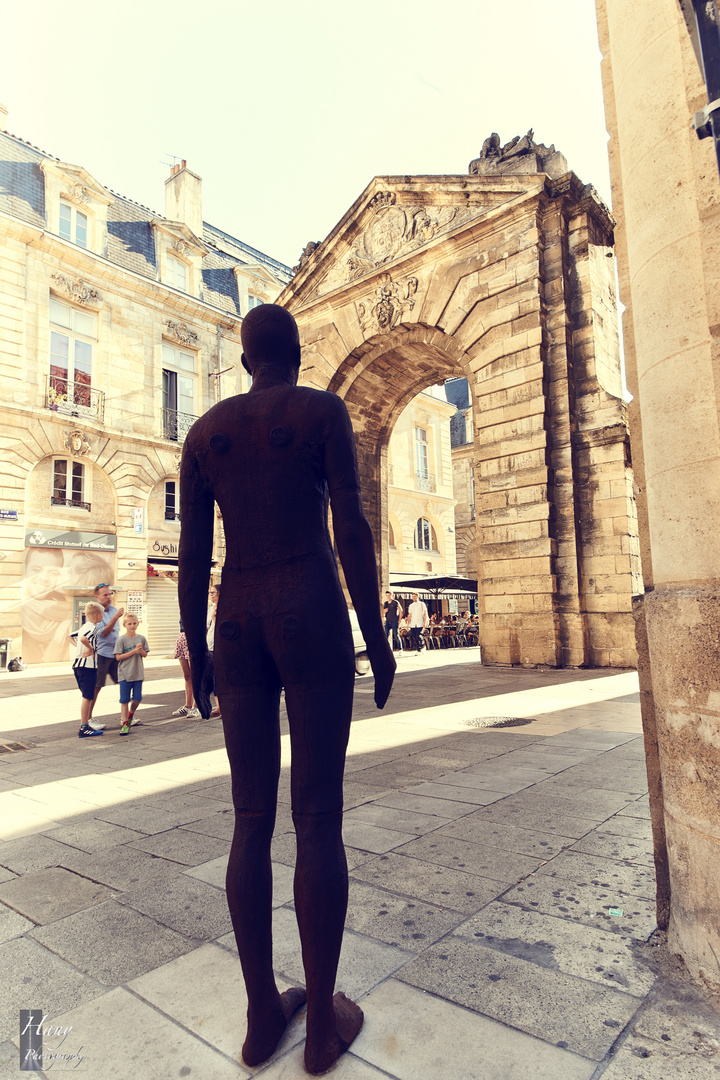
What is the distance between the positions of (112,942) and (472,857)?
64.9 inches

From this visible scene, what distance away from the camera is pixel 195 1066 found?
175 cm

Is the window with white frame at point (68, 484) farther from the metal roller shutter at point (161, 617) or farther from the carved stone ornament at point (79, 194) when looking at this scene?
the carved stone ornament at point (79, 194)

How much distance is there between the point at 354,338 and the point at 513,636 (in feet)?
26.5

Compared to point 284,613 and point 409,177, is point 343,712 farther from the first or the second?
point 409,177

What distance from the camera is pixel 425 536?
31469 mm

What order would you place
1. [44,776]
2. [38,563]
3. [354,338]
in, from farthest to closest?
1. [38,563]
2. [354,338]
3. [44,776]

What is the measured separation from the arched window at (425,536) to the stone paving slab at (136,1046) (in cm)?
2895

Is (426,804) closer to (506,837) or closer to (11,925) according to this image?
(506,837)

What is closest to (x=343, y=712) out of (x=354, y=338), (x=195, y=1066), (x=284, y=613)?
(x=284, y=613)

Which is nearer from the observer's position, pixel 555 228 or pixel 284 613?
pixel 284 613

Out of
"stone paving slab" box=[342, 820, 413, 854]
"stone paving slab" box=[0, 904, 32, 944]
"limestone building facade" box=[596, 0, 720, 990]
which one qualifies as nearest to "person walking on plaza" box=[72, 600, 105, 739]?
"stone paving slab" box=[342, 820, 413, 854]

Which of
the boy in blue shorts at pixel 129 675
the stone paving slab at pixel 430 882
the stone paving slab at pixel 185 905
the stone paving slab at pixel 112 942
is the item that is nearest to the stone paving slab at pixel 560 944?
the stone paving slab at pixel 430 882

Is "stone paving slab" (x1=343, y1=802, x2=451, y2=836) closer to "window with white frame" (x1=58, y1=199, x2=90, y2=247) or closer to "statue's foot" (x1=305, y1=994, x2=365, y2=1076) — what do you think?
"statue's foot" (x1=305, y1=994, x2=365, y2=1076)

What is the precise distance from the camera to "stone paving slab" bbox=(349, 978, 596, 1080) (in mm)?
1679
